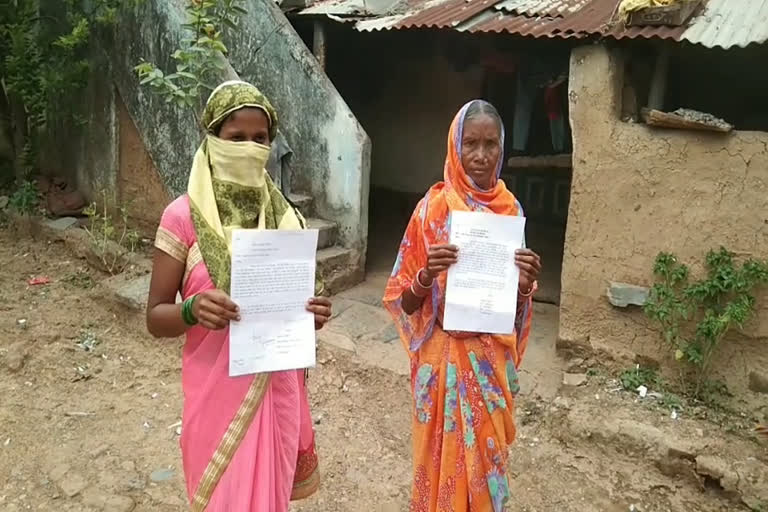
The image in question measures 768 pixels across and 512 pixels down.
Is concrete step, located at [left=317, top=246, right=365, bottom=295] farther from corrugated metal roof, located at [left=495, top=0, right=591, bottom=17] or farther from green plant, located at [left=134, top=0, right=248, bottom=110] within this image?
corrugated metal roof, located at [left=495, top=0, right=591, bottom=17]

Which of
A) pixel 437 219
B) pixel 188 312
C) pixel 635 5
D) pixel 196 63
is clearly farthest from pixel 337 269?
pixel 188 312

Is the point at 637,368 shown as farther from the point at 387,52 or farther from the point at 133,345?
the point at 387,52

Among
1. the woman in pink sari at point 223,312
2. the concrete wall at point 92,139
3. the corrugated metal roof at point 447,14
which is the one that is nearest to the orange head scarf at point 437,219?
the woman in pink sari at point 223,312

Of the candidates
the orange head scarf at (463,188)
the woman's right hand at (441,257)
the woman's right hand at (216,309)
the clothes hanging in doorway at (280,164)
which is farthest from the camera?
the clothes hanging in doorway at (280,164)

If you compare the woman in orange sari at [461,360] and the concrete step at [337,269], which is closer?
the woman in orange sari at [461,360]

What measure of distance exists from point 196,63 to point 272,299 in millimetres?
4053

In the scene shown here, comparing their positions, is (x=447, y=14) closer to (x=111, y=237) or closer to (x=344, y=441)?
(x=344, y=441)

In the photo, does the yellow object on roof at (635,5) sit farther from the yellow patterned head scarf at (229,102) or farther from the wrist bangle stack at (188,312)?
the wrist bangle stack at (188,312)

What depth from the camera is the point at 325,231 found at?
18.8 feet

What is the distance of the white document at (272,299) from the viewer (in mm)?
1715

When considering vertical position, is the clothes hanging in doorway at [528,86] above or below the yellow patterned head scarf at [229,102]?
above

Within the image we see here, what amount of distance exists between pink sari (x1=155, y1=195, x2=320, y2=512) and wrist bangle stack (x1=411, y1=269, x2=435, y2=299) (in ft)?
1.82

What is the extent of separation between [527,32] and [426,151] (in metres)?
3.47

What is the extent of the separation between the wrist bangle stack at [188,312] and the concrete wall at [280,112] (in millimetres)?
3957
